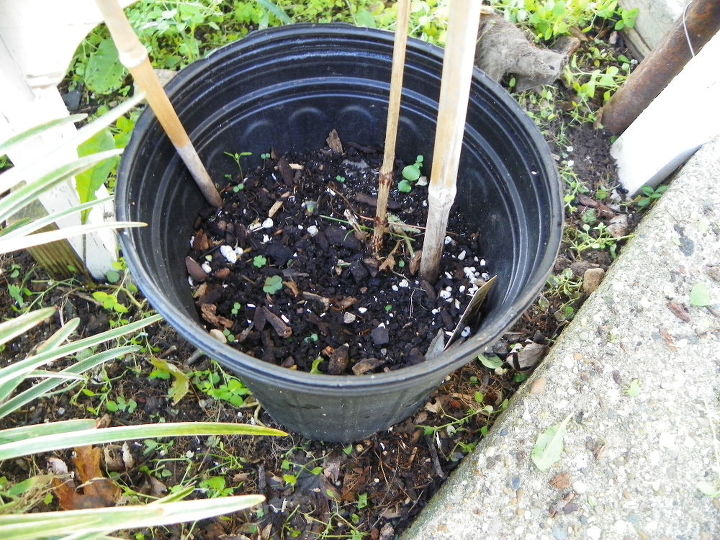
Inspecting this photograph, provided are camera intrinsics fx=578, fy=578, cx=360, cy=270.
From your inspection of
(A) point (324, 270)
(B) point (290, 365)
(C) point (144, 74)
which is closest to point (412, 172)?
(A) point (324, 270)

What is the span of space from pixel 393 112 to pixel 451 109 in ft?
0.73

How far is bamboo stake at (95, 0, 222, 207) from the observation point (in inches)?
33.2

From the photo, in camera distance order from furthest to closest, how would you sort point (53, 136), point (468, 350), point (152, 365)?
point (152, 365) → point (53, 136) → point (468, 350)

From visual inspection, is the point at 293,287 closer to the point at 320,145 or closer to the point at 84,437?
the point at 320,145

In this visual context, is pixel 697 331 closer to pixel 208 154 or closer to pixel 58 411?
pixel 208 154

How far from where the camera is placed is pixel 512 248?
1146 mm

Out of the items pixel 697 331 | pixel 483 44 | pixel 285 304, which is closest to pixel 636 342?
pixel 697 331

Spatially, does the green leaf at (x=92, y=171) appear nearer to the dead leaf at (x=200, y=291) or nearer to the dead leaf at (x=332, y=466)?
the dead leaf at (x=200, y=291)

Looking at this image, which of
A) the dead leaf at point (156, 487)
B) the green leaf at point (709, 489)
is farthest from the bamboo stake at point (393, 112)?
the green leaf at point (709, 489)

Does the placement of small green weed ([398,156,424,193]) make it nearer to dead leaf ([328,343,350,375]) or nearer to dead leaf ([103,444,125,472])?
dead leaf ([328,343,350,375])

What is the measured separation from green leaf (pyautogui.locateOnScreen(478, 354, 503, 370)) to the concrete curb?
9 centimetres

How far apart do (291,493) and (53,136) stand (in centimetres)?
86

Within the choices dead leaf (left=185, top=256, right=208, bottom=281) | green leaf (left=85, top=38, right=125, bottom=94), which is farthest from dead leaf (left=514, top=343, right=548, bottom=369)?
green leaf (left=85, top=38, right=125, bottom=94)

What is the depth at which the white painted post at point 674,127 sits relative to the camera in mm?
1324
